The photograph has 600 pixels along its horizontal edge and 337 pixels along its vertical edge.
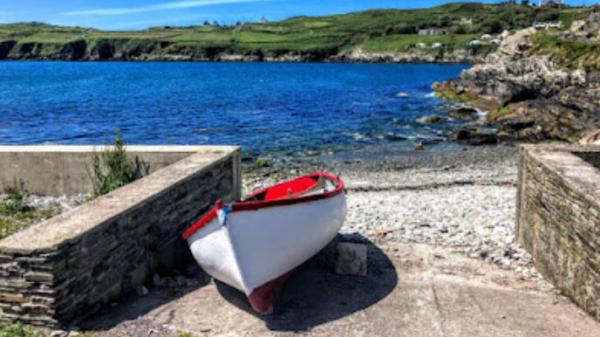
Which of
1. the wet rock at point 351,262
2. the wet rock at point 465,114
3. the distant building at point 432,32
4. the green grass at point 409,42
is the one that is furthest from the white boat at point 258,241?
the distant building at point 432,32

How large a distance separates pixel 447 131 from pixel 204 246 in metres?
30.9

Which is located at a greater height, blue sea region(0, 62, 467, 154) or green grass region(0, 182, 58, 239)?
green grass region(0, 182, 58, 239)

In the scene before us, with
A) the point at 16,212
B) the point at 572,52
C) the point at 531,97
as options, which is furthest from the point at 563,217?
the point at 572,52

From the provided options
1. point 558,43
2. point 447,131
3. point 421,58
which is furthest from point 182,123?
point 421,58

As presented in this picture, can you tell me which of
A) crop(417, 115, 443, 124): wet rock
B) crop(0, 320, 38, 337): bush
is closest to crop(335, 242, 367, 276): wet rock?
crop(0, 320, 38, 337): bush

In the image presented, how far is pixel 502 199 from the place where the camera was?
1692 cm

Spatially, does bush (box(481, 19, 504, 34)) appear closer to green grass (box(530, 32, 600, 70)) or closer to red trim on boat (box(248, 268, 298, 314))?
green grass (box(530, 32, 600, 70))

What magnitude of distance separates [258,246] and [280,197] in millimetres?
3510

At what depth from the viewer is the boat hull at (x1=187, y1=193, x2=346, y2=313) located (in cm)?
827

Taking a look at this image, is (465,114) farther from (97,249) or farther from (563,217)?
(97,249)

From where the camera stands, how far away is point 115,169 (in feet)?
42.7

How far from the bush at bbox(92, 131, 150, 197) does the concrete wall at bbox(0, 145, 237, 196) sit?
29 cm

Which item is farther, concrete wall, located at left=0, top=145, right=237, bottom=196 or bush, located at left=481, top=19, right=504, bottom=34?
bush, located at left=481, top=19, right=504, bottom=34

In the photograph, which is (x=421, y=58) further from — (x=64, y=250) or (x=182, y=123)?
(x=64, y=250)
